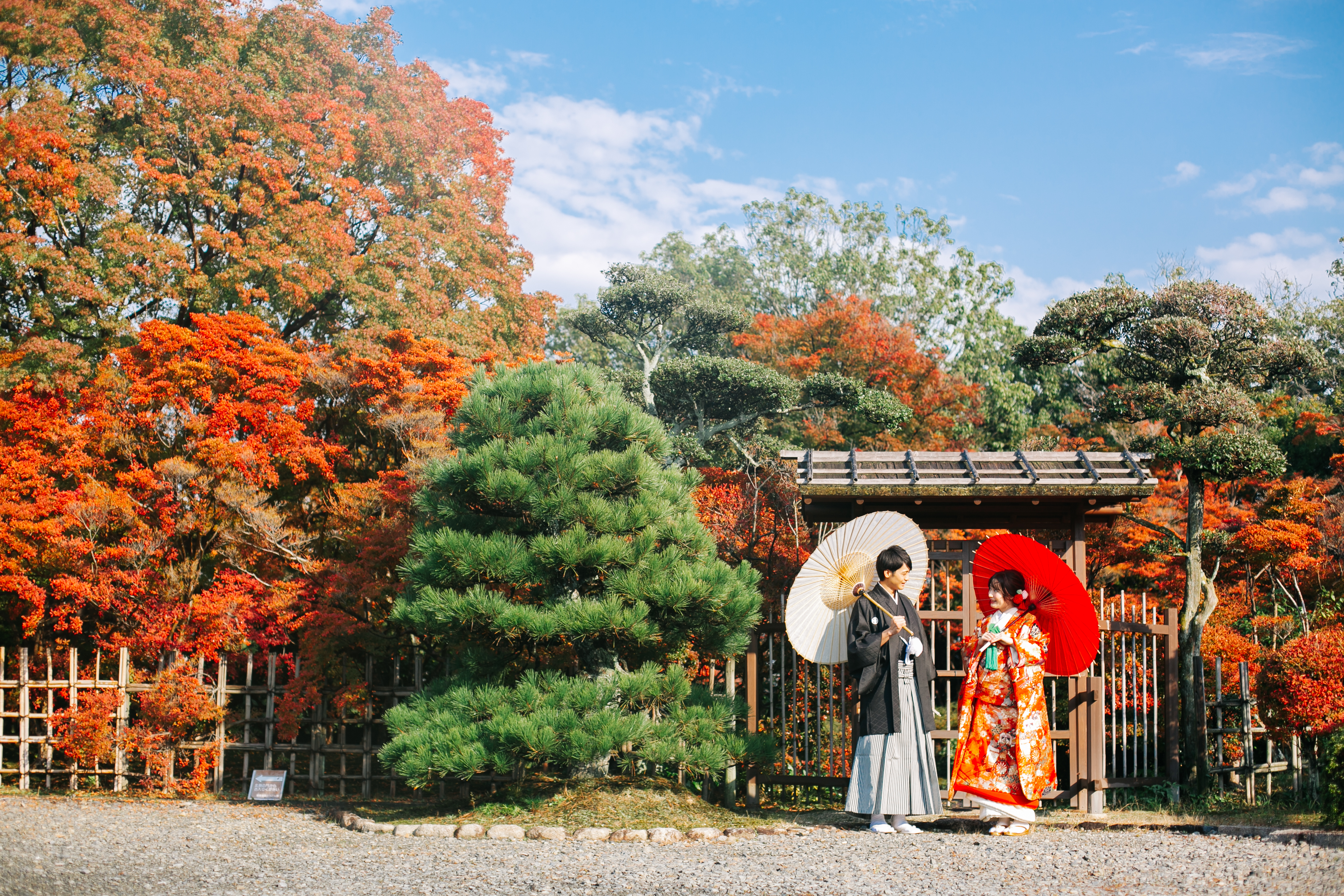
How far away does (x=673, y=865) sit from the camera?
4340 mm

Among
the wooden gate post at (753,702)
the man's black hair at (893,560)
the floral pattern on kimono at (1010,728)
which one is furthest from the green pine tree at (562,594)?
the floral pattern on kimono at (1010,728)

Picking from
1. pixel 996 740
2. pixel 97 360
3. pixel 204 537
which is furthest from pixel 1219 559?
pixel 97 360

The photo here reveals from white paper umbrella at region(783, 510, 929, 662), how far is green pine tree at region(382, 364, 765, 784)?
16.9 inches

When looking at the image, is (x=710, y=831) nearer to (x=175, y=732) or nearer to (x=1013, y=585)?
(x=1013, y=585)

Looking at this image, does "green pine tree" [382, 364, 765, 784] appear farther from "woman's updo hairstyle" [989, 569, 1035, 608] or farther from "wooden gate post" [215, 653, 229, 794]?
"wooden gate post" [215, 653, 229, 794]

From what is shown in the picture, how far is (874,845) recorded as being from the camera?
4.69 metres

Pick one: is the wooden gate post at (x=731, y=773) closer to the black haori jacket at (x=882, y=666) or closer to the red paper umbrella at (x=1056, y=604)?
the black haori jacket at (x=882, y=666)

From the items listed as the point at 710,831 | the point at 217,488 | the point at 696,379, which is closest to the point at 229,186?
the point at 217,488

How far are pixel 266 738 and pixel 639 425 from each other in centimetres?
398

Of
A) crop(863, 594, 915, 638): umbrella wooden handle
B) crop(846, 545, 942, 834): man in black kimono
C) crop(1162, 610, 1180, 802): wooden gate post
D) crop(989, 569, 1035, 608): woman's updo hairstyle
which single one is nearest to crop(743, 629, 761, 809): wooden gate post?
crop(846, 545, 942, 834): man in black kimono

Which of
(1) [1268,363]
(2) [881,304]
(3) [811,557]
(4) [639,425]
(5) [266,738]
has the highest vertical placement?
(2) [881,304]

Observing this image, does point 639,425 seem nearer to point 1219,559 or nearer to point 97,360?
point 1219,559

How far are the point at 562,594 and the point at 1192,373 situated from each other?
19.3ft

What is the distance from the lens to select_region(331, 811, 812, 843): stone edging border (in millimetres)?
5164
